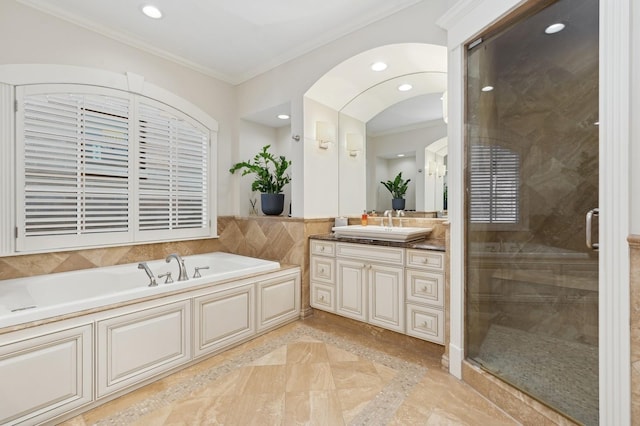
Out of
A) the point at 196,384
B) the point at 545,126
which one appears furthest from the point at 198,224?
the point at 545,126

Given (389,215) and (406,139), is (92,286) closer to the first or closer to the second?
(389,215)

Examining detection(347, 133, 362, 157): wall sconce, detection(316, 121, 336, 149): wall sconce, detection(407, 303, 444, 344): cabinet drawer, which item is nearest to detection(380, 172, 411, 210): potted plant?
detection(347, 133, 362, 157): wall sconce

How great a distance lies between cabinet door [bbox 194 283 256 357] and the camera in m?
2.28

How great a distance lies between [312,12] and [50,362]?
299 centimetres

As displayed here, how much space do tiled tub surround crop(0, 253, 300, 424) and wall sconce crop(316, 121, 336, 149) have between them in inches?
56.0

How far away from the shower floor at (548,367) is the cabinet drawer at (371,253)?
2.66 ft

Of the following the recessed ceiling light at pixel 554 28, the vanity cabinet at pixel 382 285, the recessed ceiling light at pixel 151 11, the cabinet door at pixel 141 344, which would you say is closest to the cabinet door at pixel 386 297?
the vanity cabinet at pixel 382 285

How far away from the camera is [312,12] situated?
8.30 ft

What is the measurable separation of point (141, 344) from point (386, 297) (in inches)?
71.8

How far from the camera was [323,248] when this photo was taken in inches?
119

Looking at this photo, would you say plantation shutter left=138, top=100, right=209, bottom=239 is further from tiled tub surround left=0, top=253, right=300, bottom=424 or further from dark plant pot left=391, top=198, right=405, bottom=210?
dark plant pot left=391, top=198, right=405, bottom=210

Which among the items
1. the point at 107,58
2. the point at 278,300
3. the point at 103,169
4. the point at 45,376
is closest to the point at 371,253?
the point at 278,300

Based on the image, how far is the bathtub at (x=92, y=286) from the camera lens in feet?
5.55

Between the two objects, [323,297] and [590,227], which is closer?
[590,227]
